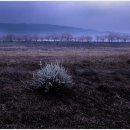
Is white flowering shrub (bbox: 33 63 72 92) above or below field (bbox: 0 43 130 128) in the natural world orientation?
above

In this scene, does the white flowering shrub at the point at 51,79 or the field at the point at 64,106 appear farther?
the white flowering shrub at the point at 51,79

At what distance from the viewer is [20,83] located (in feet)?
40.3

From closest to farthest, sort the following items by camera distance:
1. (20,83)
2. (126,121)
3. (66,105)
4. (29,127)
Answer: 1. (29,127)
2. (126,121)
3. (66,105)
4. (20,83)

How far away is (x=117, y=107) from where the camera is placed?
34.4ft

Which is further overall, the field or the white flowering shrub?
the white flowering shrub

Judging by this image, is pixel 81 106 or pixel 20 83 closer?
pixel 81 106

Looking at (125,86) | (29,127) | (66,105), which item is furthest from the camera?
(125,86)

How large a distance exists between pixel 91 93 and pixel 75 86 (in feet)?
2.93

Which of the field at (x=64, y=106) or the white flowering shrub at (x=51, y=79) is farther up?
the white flowering shrub at (x=51, y=79)

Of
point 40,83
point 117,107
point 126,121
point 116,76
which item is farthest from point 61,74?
point 116,76

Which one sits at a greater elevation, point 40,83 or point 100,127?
point 40,83

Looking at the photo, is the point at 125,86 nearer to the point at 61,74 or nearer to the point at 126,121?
the point at 61,74

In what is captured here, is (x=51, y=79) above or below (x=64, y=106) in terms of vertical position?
above

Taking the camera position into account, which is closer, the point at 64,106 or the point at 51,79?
the point at 64,106
